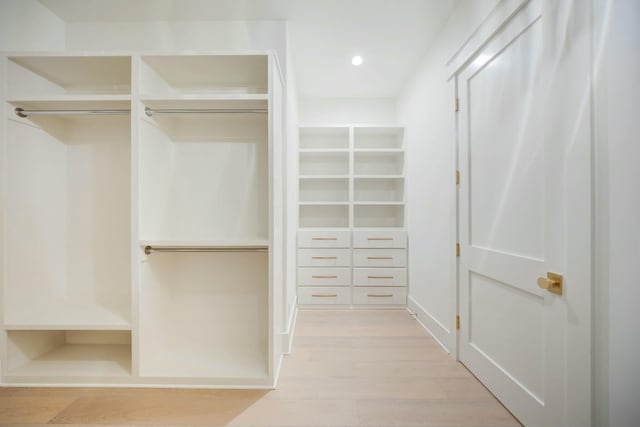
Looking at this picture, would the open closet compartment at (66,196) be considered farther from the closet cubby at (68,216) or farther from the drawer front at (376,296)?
the drawer front at (376,296)

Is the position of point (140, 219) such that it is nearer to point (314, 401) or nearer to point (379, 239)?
point (314, 401)

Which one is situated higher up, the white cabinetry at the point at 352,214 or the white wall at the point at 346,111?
the white wall at the point at 346,111

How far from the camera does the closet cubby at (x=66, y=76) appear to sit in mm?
1720

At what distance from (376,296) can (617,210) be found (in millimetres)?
2425

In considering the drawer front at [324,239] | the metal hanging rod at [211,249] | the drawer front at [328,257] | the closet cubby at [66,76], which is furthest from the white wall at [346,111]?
the metal hanging rod at [211,249]

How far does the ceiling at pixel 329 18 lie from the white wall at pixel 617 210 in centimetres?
144

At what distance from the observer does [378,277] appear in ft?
10.6

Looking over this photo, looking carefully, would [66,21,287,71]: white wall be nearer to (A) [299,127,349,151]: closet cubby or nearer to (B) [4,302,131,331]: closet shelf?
(A) [299,127,349,151]: closet cubby

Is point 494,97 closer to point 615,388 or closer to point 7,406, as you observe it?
point 615,388

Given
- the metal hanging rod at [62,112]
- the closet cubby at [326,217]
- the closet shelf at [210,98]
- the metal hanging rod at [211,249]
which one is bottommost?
the metal hanging rod at [211,249]

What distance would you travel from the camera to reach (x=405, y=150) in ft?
10.9

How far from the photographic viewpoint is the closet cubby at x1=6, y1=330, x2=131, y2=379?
1.74 metres

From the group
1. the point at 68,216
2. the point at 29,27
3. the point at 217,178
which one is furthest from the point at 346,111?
the point at 68,216

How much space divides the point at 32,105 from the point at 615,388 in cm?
319
